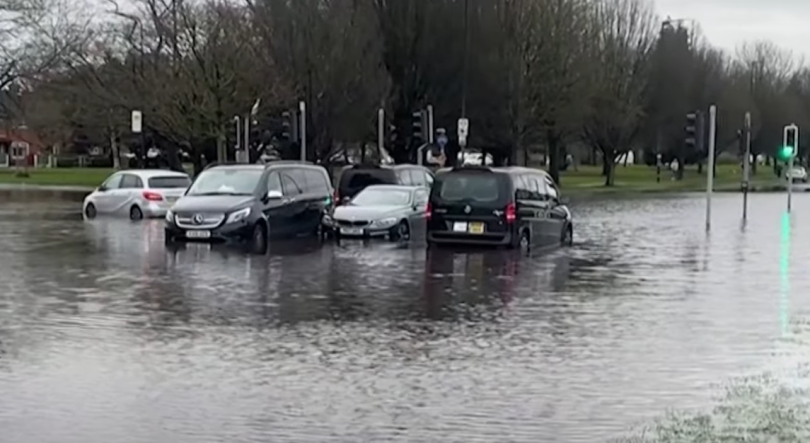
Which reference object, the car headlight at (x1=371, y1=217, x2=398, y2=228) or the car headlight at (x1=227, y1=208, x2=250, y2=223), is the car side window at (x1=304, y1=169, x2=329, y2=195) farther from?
the car headlight at (x1=227, y1=208, x2=250, y2=223)

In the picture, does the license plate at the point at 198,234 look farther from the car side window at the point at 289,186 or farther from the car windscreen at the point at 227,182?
the car side window at the point at 289,186

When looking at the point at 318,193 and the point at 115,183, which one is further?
the point at 115,183

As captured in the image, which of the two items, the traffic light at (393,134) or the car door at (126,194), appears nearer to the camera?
the car door at (126,194)

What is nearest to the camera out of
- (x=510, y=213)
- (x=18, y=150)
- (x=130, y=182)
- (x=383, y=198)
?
(x=510, y=213)

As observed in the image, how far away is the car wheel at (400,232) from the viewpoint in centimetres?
2773

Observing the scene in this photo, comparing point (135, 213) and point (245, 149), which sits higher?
point (245, 149)

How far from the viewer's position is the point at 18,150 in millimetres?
118688

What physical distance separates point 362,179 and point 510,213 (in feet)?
29.2

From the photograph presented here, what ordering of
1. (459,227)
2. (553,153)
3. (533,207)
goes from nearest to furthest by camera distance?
(459,227) → (533,207) → (553,153)

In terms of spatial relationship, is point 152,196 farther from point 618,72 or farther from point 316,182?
point 618,72

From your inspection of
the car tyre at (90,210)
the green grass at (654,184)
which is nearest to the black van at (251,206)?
the car tyre at (90,210)

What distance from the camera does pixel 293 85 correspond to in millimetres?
50125

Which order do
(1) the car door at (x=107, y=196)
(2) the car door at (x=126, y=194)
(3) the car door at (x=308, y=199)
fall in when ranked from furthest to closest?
(1) the car door at (x=107, y=196) < (2) the car door at (x=126, y=194) < (3) the car door at (x=308, y=199)

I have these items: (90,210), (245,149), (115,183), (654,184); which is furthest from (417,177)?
(654,184)
